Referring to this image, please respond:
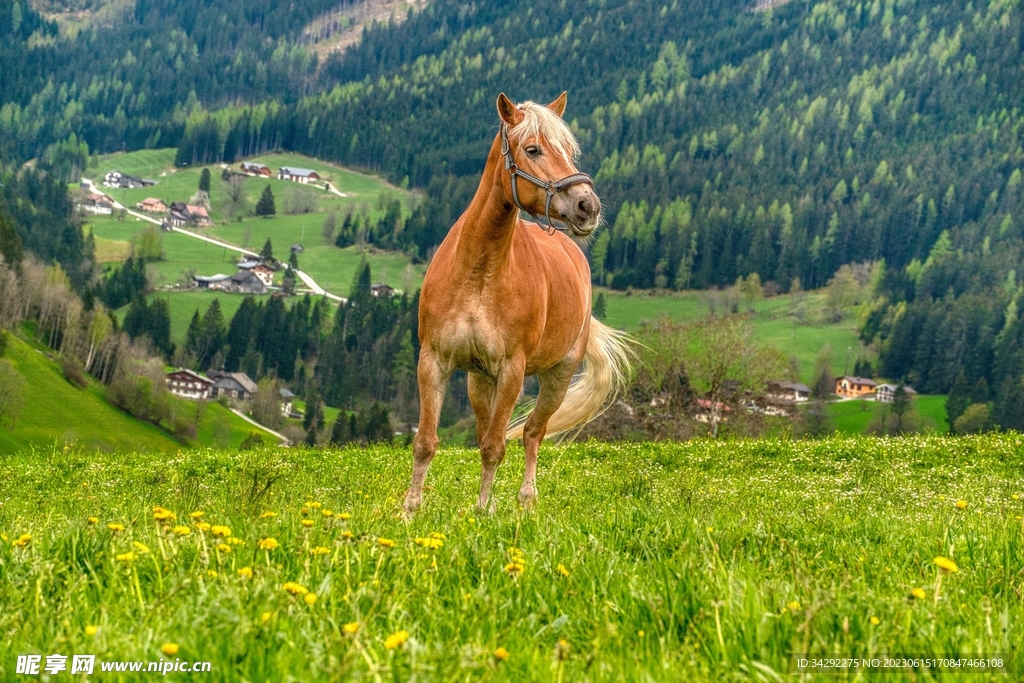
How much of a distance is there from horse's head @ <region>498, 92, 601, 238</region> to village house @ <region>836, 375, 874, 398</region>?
182 m

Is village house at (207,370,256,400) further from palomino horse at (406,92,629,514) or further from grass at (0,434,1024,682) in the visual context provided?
grass at (0,434,1024,682)

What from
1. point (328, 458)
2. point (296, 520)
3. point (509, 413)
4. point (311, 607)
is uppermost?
point (311, 607)

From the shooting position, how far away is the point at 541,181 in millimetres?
9188

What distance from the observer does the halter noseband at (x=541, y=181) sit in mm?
9023

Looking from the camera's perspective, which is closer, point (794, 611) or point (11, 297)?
point (794, 611)

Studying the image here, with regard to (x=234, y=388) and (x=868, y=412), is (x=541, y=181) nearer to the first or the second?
(x=868, y=412)

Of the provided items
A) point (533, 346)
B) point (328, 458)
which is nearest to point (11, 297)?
point (328, 458)

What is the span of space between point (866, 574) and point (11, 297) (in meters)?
166

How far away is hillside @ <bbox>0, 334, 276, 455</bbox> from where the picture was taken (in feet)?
414

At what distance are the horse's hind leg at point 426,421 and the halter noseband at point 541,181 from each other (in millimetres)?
1808

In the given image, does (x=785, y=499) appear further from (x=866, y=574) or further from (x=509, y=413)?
(x=866, y=574)

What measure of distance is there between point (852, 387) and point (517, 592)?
18830 cm

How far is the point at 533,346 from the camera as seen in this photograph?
10445 mm

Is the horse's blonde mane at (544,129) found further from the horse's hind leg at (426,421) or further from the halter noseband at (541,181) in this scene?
the horse's hind leg at (426,421)
